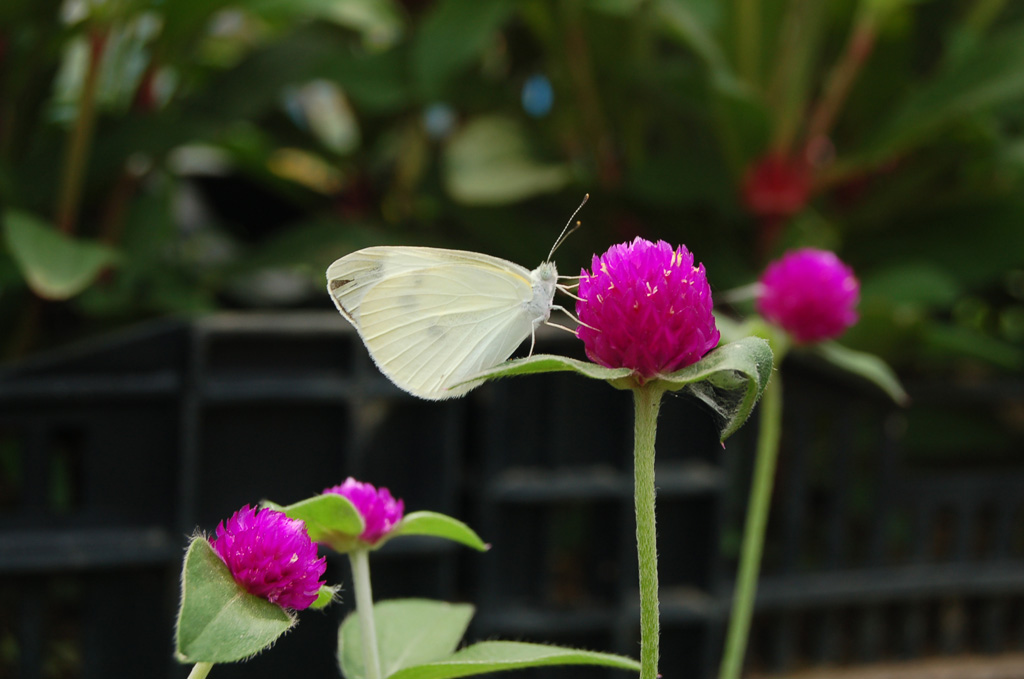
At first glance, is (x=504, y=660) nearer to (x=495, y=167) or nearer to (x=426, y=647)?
(x=426, y=647)

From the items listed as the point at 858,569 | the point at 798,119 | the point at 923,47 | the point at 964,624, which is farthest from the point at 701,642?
the point at 923,47

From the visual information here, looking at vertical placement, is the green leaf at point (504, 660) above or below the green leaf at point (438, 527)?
below

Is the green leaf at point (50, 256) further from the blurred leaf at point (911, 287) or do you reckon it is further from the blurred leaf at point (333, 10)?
the blurred leaf at point (911, 287)

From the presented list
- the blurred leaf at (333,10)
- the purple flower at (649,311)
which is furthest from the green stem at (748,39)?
the purple flower at (649,311)

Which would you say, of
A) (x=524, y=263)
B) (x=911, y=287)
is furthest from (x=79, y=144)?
(x=911, y=287)

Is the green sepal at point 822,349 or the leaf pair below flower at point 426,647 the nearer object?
the leaf pair below flower at point 426,647

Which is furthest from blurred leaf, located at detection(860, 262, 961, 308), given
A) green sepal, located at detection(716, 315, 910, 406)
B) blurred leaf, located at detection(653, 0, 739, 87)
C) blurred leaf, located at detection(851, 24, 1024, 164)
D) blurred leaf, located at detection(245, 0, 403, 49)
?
blurred leaf, located at detection(245, 0, 403, 49)
